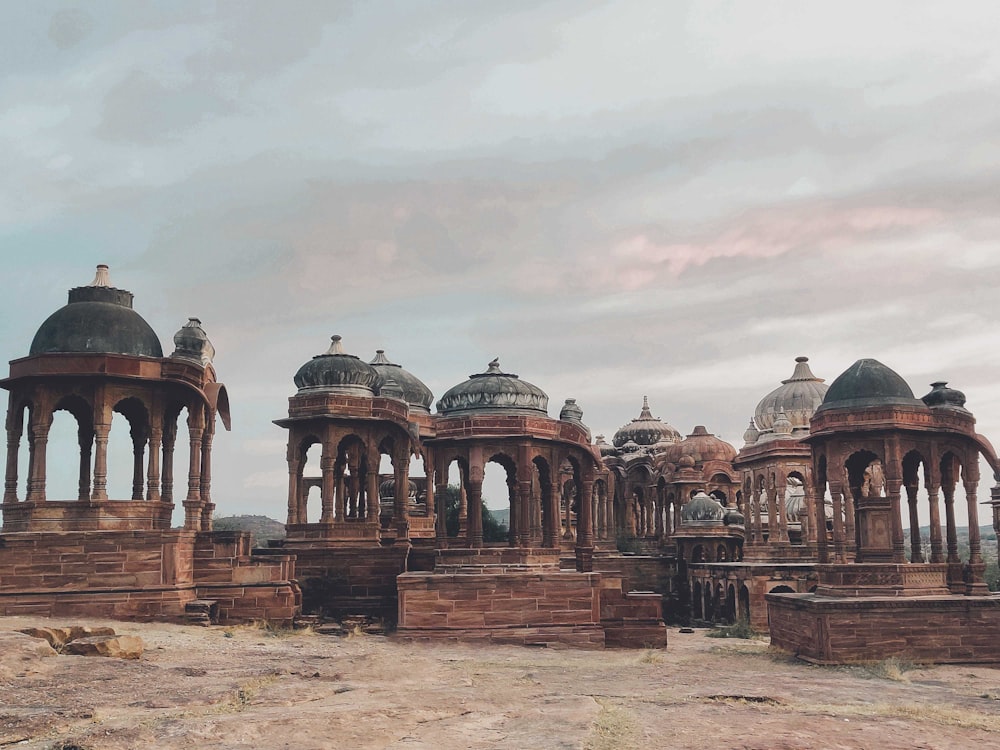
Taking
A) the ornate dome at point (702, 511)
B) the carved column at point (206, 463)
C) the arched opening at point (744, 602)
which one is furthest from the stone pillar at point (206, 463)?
the ornate dome at point (702, 511)

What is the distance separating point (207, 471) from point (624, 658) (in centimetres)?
913

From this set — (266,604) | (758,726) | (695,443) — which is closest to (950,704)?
(758,726)

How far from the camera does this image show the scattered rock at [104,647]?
12.9 m

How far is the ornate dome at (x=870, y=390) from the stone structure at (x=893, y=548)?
2 cm

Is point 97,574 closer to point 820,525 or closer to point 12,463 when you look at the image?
point 12,463

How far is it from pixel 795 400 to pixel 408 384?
19.9m

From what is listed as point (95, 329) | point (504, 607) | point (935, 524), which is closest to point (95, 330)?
point (95, 329)

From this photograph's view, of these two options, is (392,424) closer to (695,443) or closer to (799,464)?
(799,464)

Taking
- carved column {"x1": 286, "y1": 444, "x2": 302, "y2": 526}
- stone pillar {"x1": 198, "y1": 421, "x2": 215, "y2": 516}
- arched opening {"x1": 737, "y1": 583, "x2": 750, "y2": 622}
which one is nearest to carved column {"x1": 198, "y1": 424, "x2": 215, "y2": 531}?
stone pillar {"x1": 198, "y1": 421, "x2": 215, "y2": 516}

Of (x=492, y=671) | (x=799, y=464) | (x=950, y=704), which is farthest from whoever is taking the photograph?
(x=799, y=464)

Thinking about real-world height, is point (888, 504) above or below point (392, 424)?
below

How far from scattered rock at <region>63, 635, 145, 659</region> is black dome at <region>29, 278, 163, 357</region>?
274 inches

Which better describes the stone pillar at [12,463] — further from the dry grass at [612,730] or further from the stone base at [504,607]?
the dry grass at [612,730]

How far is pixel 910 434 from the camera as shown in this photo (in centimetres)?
2136
